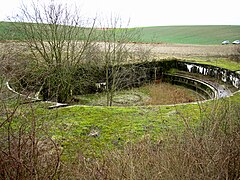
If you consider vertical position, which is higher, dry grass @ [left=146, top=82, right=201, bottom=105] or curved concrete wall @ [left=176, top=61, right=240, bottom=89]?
curved concrete wall @ [left=176, top=61, right=240, bottom=89]

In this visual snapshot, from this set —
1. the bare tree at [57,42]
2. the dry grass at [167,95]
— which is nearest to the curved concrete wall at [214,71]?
the dry grass at [167,95]

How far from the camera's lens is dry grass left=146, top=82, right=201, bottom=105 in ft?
46.9

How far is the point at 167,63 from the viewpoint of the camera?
2056 centimetres

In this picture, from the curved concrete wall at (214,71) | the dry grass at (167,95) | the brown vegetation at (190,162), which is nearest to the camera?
the brown vegetation at (190,162)

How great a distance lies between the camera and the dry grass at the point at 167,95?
46.9ft

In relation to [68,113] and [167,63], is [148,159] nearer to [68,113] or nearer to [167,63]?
[68,113]

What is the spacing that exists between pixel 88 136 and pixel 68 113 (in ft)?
5.40

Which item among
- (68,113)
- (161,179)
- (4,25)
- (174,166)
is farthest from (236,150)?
(4,25)

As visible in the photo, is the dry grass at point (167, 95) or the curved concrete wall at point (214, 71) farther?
the curved concrete wall at point (214, 71)

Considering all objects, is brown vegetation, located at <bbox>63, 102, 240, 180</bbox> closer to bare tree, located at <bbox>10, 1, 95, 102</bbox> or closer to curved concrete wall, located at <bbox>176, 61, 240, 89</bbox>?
bare tree, located at <bbox>10, 1, 95, 102</bbox>

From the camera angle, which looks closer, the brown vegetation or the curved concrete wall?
the brown vegetation

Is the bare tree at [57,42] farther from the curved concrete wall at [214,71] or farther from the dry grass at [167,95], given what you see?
the curved concrete wall at [214,71]

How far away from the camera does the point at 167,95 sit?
50.9 ft

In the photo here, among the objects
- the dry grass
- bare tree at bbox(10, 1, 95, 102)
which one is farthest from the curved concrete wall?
bare tree at bbox(10, 1, 95, 102)
